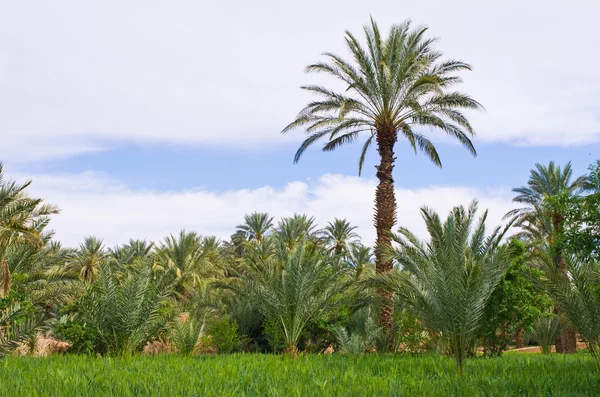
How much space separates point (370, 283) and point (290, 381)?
7250 millimetres

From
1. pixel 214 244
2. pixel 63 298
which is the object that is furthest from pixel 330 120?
pixel 214 244

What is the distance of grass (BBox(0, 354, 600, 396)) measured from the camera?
843 centimetres

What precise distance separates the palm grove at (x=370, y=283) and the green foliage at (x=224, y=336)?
53 mm

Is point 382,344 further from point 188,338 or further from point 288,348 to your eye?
point 188,338

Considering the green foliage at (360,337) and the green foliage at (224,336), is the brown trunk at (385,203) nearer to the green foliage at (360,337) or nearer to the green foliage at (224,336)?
the green foliage at (360,337)

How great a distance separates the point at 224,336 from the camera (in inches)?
789

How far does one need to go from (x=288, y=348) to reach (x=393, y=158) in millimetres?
8145

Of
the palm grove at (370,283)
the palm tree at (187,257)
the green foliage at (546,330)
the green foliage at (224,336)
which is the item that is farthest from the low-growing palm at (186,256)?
the green foliage at (546,330)

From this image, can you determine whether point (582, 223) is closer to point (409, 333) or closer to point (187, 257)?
point (409, 333)

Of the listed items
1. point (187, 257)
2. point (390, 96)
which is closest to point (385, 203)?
point (390, 96)

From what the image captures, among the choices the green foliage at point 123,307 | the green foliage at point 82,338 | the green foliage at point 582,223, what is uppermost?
the green foliage at point 582,223

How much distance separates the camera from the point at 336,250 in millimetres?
41344

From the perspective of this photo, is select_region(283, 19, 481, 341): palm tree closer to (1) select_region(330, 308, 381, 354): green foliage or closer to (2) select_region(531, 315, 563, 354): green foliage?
(1) select_region(330, 308, 381, 354): green foliage

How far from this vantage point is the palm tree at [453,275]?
1195 centimetres
